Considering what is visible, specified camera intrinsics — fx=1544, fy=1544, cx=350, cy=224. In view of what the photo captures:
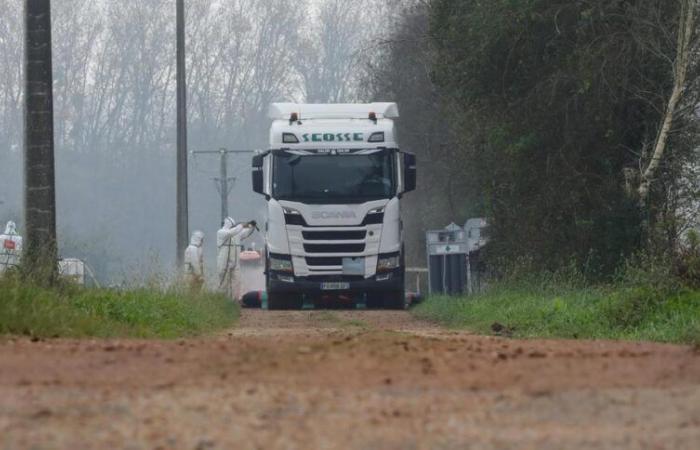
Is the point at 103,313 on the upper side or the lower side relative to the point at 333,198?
lower

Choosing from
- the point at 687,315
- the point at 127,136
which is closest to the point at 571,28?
the point at 687,315

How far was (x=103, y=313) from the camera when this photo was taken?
16688mm

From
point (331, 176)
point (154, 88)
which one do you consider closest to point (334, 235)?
point (331, 176)

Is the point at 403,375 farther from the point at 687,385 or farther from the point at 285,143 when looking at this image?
the point at 285,143

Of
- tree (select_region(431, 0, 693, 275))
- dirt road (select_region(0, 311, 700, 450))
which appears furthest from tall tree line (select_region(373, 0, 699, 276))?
dirt road (select_region(0, 311, 700, 450))

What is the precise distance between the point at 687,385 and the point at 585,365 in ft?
3.94

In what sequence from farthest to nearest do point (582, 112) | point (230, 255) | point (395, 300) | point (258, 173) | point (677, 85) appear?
point (230, 255) < point (395, 300) < point (258, 173) < point (582, 112) < point (677, 85)

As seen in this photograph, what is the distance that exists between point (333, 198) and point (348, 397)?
19977mm

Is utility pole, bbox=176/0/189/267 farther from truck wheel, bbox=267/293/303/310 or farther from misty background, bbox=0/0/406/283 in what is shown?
misty background, bbox=0/0/406/283

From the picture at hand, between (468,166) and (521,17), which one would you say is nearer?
(521,17)

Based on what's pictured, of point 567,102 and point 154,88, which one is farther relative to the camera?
point 154,88

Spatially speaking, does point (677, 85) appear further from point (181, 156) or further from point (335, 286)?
point (181, 156)

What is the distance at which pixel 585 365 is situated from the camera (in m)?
9.48

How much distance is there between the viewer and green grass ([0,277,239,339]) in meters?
13.7
